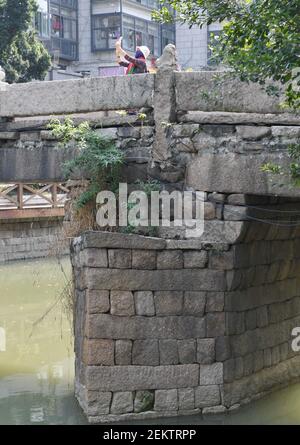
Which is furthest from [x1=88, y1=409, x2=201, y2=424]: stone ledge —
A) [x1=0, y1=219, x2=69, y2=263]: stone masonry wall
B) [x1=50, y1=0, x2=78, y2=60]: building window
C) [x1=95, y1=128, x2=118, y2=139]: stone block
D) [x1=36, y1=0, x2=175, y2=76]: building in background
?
[x1=50, y1=0, x2=78, y2=60]: building window

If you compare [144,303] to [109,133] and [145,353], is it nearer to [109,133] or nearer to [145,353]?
[145,353]

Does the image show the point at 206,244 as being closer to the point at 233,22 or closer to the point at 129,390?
the point at 129,390

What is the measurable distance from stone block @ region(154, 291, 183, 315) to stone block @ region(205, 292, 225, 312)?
0.87 ft

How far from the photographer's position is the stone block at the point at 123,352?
27.1 ft

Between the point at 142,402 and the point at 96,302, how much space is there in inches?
40.2

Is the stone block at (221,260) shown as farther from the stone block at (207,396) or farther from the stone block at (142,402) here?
the stone block at (142,402)

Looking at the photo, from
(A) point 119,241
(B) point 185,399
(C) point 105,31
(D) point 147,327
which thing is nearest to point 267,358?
(B) point 185,399

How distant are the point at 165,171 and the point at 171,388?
82.4 inches

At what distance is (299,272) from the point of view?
32.9 feet

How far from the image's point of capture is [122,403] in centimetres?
823

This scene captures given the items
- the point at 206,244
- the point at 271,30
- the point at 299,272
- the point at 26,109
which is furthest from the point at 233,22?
the point at 299,272

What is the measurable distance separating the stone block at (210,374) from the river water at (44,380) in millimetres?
335

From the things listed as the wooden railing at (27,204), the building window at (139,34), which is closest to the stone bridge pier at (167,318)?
the wooden railing at (27,204)

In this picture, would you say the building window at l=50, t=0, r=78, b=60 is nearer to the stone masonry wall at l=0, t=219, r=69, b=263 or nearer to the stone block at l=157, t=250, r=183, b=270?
the stone masonry wall at l=0, t=219, r=69, b=263
